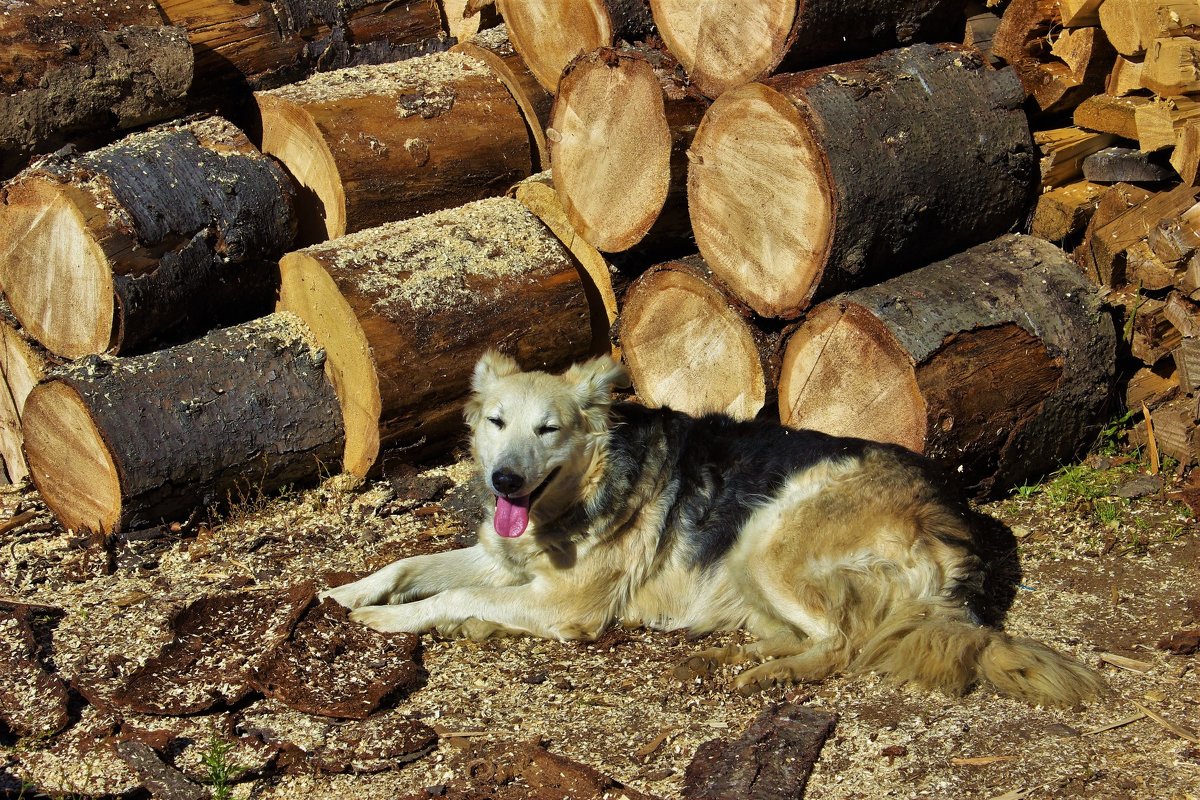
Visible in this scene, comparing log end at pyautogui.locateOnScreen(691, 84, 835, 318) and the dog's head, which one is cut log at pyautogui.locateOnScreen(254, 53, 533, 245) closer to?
log end at pyautogui.locateOnScreen(691, 84, 835, 318)

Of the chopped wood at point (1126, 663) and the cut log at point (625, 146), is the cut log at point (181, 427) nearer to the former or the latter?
the cut log at point (625, 146)

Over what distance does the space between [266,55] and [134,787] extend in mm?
4876

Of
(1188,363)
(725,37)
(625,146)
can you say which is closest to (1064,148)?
(1188,363)

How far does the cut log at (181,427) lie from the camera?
5441mm

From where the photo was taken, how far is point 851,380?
5.35 meters

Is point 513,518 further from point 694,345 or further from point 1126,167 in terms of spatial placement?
point 1126,167

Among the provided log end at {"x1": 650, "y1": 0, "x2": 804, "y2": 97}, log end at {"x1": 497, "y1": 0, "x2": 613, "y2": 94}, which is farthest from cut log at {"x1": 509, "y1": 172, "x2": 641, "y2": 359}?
log end at {"x1": 650, "y1": 0, "x2": 804, "y2": 97}

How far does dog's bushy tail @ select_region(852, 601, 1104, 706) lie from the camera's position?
4051 mm

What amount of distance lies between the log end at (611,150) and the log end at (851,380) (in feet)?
3.49

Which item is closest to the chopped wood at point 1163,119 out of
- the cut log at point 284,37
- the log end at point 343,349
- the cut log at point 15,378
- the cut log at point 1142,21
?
the cut log at point 1142,21

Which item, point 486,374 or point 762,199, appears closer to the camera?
point 486,374

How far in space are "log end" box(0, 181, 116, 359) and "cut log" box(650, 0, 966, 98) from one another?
3.11 meters

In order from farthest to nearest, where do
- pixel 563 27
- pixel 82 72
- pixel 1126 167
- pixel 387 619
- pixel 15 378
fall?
pixel 563 27 < pixel 15 378 < pixel 82 72 < pixel 1126 167 < pixel 387 619

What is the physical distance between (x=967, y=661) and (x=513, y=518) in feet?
5.99
